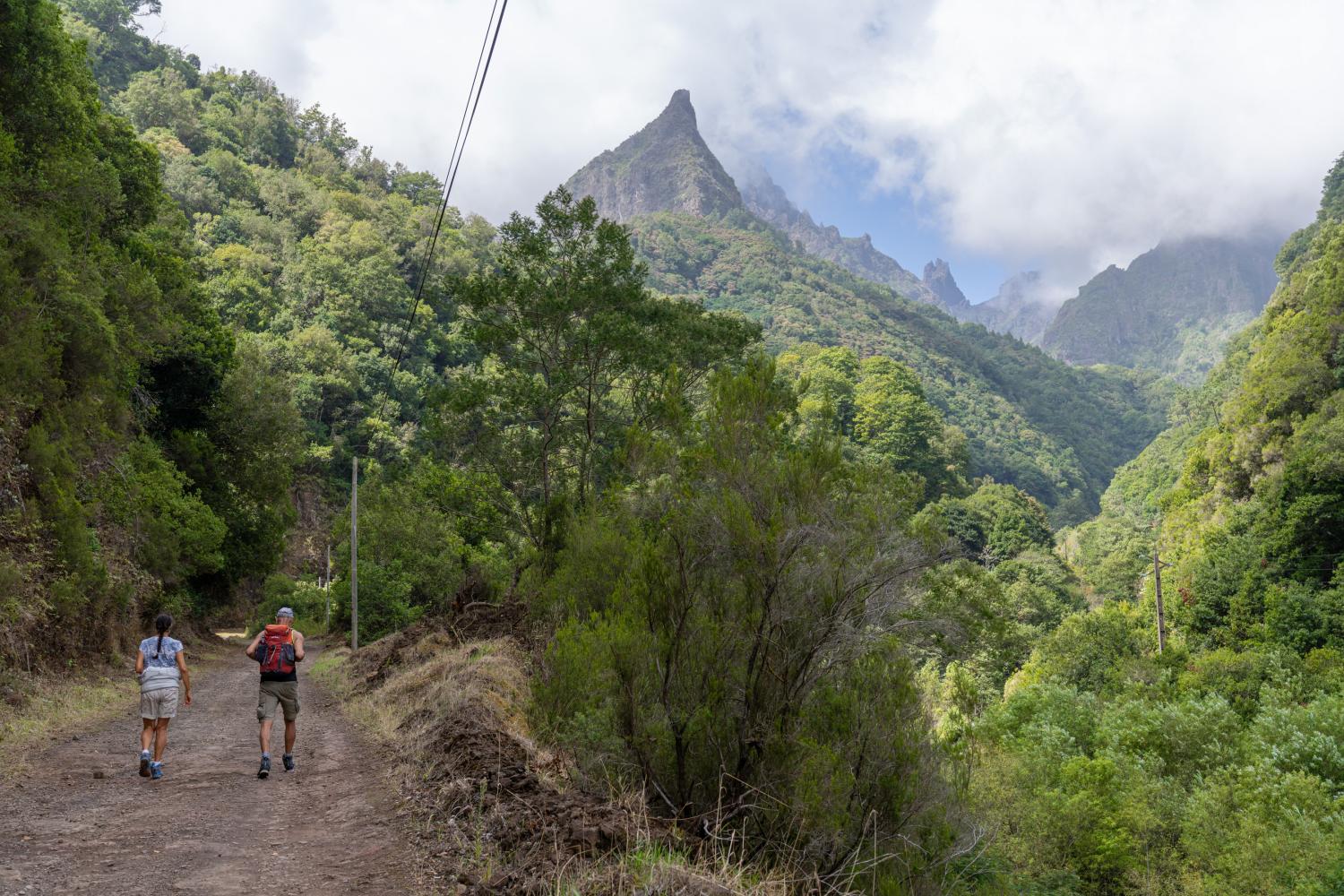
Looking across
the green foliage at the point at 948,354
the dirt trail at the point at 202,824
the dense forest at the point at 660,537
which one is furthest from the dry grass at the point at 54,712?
the green foliage at the point at 948,354

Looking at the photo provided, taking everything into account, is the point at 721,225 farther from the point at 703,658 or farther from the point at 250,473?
the point at 703,658

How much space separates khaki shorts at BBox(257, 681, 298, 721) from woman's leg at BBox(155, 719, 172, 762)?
80 centimetres

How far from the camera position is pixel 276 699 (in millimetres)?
7781

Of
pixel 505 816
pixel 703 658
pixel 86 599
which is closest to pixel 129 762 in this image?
pixel 505 816

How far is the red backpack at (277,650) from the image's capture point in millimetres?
7840

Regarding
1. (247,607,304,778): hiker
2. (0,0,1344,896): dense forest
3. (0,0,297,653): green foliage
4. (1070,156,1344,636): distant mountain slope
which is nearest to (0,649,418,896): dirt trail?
(247,607,304,778): hiker

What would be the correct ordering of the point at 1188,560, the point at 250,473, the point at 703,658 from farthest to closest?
the point at 1188,560, the point at 250,473, the point at 703,658

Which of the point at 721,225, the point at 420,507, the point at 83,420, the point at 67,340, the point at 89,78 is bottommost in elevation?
the point at 420,507

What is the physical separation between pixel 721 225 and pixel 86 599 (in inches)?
6940

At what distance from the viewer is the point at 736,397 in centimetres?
652

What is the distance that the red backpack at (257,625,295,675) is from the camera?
7840 mm

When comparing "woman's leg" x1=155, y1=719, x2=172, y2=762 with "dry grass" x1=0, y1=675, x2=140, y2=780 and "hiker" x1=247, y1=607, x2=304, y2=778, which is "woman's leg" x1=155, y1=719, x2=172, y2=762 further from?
"dry grass" x1=0, y1=675, x2=140, y2=780

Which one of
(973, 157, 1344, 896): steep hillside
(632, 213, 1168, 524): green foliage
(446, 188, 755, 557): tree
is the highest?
(632, 213, 1168, 524): green foliage

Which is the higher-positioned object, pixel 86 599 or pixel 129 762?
pixel 86 599
